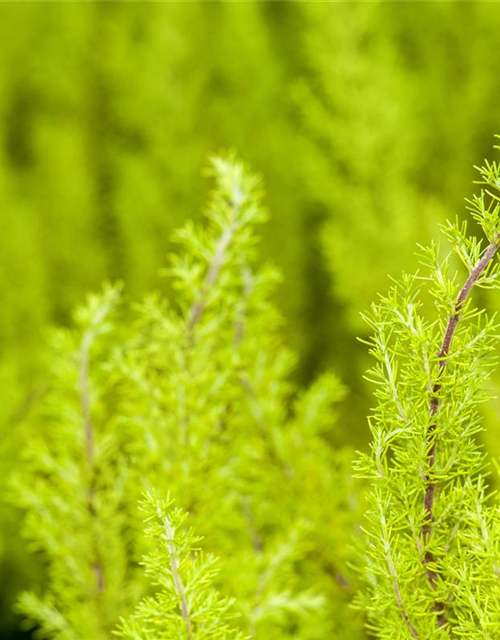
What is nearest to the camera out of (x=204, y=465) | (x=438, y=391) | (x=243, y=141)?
(x=438, y=391)

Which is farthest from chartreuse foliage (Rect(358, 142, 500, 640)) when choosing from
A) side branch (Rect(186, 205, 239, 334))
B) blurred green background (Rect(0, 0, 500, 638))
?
blurred green background (Rect(0, 0, 500, 638))

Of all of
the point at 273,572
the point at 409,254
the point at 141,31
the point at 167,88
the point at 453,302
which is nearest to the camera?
the point at 453,302

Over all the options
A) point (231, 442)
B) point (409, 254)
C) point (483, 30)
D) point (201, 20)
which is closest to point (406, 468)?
point (231, 442)

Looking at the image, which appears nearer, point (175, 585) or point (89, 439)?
point (175, 585)

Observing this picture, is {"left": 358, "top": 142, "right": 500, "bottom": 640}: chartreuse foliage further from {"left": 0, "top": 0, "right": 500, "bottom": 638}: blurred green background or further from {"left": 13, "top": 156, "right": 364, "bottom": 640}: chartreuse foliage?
{"left": 0, "top": 0, "right": 500, "bottom": 638}: blurred green background

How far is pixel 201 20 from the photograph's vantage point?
85 cm

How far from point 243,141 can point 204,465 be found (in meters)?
0.52

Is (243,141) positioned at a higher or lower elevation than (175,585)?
higher

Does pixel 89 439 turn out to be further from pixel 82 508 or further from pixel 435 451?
pixel 435 451

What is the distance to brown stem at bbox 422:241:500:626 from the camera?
0.57ft

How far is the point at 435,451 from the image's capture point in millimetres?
196

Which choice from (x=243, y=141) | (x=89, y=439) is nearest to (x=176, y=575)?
(x=89, y=439)

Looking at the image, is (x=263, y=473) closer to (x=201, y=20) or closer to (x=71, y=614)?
(x=71, y=614)

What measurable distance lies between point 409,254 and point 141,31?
20.3 inches
